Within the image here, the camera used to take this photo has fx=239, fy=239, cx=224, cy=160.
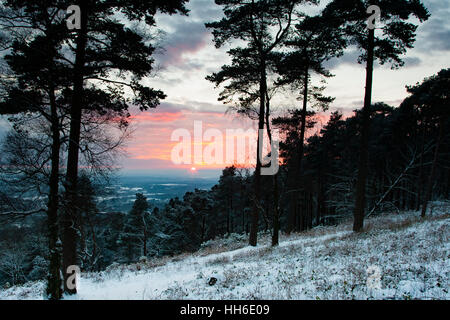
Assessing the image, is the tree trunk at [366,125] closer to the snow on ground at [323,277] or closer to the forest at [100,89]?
the forest at [100,89]

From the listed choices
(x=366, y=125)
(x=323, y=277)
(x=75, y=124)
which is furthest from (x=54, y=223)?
(x=366, y=125)

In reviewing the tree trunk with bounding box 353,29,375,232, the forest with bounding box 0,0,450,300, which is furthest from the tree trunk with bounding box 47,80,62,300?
the tree trunk with bounding box 353,29,375,232

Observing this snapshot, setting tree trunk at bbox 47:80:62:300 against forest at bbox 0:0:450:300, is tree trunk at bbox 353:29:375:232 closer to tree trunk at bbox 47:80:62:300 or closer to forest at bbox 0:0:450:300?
forest at bbox 0:0:450:300

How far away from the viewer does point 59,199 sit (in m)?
6.29

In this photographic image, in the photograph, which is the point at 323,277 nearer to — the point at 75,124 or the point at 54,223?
the point at 54,223

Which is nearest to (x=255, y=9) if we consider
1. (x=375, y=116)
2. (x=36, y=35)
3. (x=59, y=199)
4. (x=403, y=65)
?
(x=403, y=65)

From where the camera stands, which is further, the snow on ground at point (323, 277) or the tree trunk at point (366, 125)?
the tree trunk at point (366, 125)

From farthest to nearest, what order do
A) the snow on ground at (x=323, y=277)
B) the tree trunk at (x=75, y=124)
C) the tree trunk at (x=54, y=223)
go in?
the tree trunk at (x=75, y=124)
the tree trunk at (x=54, y=223)
the snow on ground at (x=323, y=277)

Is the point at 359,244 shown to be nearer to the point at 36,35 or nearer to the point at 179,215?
the point at 36,35

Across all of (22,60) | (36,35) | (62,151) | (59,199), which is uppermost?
(36,35)

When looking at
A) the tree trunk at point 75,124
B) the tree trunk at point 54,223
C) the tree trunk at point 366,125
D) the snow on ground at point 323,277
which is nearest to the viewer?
the snow on ground at point 323,277

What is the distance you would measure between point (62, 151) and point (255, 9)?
1017 cm

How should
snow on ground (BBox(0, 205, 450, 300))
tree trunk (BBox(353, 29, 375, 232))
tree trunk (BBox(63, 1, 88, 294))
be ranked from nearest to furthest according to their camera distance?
snow on ground (BBox(0, 205, 450, 300)) → tree trunk (BBox(63, 1, 88, 294)) → tree trunk (BBox(353, 29, 375, 232))

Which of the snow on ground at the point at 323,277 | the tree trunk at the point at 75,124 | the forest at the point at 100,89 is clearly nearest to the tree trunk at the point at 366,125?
the forest at the point at 100,89
